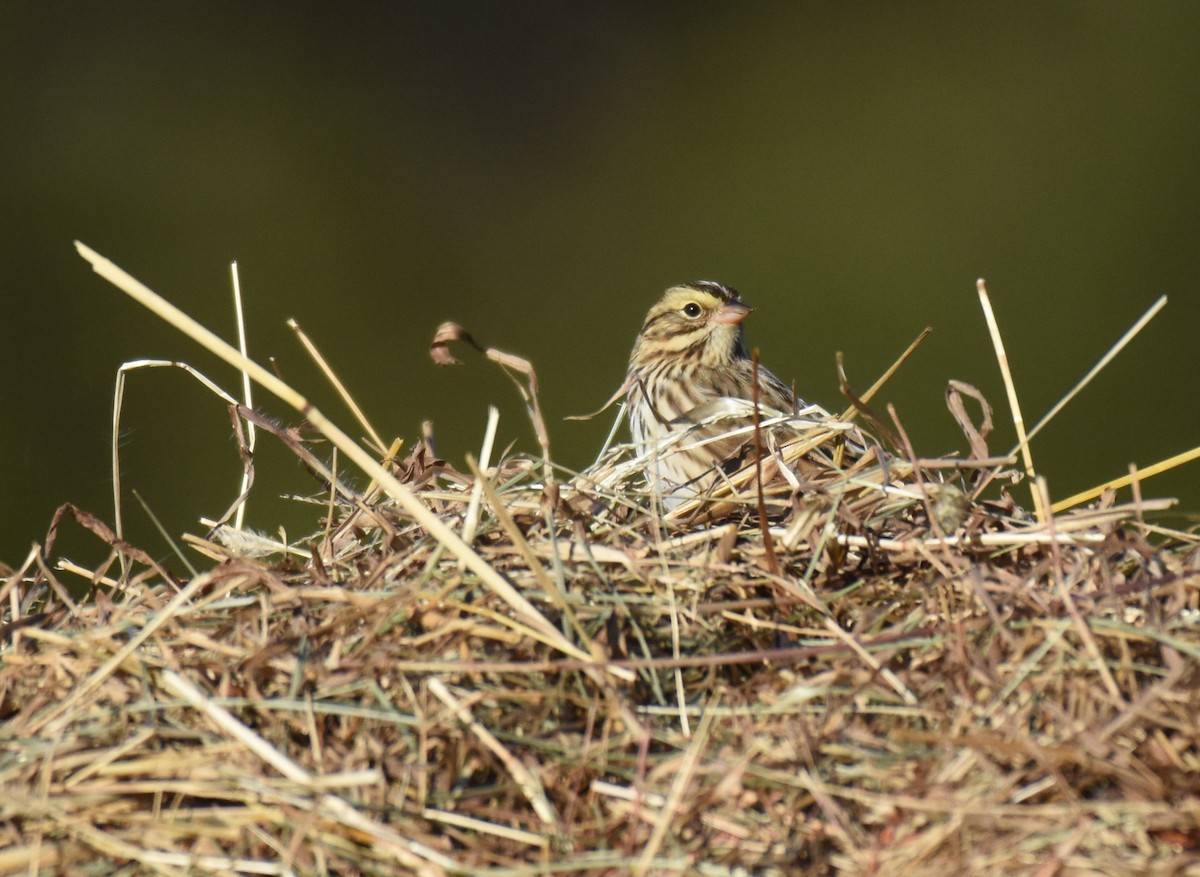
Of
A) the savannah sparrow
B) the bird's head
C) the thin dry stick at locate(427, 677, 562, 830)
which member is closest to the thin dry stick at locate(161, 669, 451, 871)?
the thin dry stick at locate(427, 677, 562, 830)

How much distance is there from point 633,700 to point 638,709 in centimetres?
3

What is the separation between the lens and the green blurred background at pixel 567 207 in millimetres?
8281

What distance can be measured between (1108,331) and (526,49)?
14.8 ft

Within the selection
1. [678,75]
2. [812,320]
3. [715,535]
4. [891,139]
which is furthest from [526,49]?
[715,535]

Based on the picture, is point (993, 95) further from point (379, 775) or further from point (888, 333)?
point (379, 775)

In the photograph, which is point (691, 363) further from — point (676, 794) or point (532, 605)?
point (676, 794)

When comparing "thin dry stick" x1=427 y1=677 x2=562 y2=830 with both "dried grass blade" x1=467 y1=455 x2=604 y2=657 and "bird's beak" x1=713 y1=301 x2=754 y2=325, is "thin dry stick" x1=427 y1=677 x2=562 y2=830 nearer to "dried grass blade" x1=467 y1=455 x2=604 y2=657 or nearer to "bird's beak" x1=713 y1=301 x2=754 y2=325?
"dried grass blade" x1=467 y1=455 x2=604 y2=657

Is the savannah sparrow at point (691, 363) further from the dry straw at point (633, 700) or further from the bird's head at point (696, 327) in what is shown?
the dry straw at point (633, 700)

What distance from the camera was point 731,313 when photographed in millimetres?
4699

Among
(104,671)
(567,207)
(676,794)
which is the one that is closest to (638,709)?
(676,794)

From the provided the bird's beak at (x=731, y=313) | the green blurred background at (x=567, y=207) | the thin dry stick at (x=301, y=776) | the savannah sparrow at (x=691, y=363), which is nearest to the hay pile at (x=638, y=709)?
the thin dry stick at (x=301, y=776)

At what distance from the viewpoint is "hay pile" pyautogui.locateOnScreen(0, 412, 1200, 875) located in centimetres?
209

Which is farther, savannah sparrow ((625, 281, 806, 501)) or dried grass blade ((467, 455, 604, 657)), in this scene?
savannah sparrow ((625, 281, 806, 501))

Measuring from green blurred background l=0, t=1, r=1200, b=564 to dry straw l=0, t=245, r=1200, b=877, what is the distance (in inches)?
193
